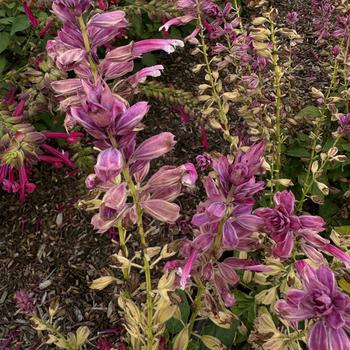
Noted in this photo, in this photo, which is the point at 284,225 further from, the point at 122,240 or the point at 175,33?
the point at 175,33

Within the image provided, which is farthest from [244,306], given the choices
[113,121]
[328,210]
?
[113,121]

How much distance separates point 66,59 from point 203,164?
23.5 inches

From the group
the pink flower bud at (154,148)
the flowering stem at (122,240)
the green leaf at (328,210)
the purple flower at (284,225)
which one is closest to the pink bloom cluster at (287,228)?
the purple flower at (284,225)

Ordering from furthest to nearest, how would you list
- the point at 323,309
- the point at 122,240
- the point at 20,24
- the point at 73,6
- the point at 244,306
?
the point at 20,24, the point at 244,306, the point at 122,240, the point at 73,6, the point at 323,309

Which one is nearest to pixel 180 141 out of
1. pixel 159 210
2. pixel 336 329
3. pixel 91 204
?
pixel 91 204

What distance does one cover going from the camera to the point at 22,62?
289cm

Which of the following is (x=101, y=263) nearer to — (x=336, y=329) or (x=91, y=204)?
(x=91, y=204)

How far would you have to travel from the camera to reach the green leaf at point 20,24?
2619 mm

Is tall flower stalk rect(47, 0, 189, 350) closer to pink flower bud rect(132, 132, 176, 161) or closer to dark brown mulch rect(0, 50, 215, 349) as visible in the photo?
pink flower bud rect(132, 132, 176, 161)

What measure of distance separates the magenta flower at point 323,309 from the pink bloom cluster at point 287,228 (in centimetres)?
12

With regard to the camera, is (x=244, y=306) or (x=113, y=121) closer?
(x=113, y=121)

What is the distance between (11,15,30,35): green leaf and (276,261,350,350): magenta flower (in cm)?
212

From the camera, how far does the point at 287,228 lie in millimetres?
1043

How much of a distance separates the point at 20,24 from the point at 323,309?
2231 millimetres
